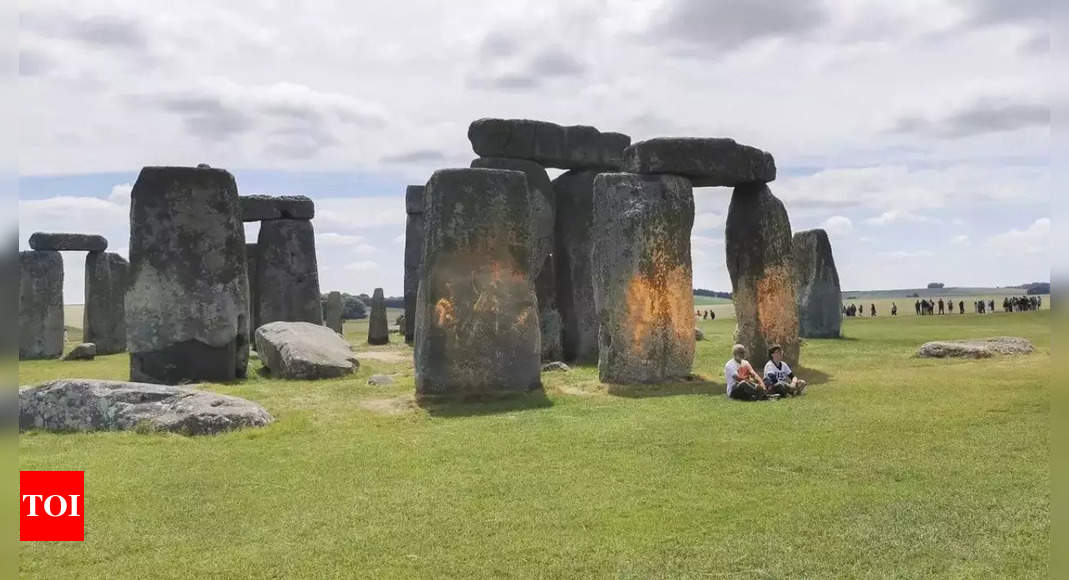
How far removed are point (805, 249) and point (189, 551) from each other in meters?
23.0

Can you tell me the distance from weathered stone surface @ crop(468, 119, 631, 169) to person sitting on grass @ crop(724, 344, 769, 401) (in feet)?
27.8

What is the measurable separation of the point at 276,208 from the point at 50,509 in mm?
18955

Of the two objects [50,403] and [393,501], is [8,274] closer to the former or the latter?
[393,501]

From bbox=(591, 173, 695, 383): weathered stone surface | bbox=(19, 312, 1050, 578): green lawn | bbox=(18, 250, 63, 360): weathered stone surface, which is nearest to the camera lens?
bbox=(19, 312, 1050, 578): green lawn

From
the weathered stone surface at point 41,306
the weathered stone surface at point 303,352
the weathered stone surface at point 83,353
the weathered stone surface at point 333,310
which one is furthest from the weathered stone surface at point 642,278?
the weathered stone surface at point 333,310

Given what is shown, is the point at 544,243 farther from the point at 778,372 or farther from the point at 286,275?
the point at 286,275

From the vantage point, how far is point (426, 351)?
12.7 m

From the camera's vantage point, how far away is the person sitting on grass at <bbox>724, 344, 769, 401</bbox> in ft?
39.0

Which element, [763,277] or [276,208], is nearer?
[763,277]

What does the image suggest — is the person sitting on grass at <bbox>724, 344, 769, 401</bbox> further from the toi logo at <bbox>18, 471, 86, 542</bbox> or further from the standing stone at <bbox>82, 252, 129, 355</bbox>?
the standing stone at <bbox>82, 252, 129, 355</bbox>

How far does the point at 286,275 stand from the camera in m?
24.7

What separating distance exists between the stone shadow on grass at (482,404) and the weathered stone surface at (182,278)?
567 cm

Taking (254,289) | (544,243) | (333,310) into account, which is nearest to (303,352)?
(544,243)

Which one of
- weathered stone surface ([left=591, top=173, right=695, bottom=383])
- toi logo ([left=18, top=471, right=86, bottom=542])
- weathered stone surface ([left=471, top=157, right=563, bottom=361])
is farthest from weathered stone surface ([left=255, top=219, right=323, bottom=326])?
toi logo ([left=18, top=471, right=86, bottom=542])
